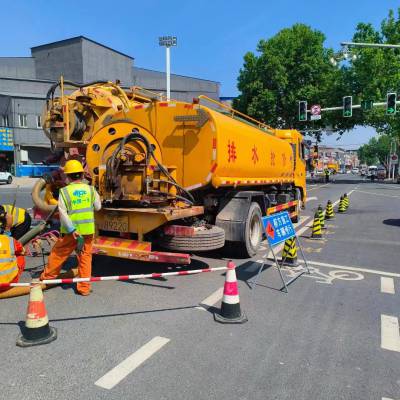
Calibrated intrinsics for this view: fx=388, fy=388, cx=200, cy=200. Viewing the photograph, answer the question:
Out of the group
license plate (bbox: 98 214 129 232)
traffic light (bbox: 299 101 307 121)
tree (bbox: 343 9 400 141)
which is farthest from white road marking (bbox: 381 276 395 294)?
tree (bbox: 343 9 400 141)

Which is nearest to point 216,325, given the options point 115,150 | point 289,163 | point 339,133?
point 115,150

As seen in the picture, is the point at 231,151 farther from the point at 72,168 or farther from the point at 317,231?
the point at 317,231

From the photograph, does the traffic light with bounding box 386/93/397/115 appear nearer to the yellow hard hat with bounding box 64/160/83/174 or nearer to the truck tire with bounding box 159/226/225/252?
the truck tire with bounding box 159/226/225/252

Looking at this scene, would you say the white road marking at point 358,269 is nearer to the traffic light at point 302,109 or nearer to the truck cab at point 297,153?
the truck cab at point 297,153

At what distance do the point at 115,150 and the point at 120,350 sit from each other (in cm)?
320

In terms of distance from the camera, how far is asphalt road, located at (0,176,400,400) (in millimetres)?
3016

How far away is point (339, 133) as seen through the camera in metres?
44.8

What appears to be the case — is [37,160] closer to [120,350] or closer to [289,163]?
[289,163]

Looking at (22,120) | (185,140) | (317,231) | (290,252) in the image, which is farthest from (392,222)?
(22,120)

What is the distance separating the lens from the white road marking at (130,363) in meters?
3.05

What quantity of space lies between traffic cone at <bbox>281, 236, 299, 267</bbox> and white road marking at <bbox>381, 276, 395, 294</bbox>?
1.37 m

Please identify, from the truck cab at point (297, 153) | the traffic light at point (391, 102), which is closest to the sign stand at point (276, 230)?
the truck cab at point (297, 153)

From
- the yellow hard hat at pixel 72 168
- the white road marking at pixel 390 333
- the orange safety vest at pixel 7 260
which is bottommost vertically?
the white road marking at pixel 390 333

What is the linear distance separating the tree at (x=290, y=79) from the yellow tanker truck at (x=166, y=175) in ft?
116
